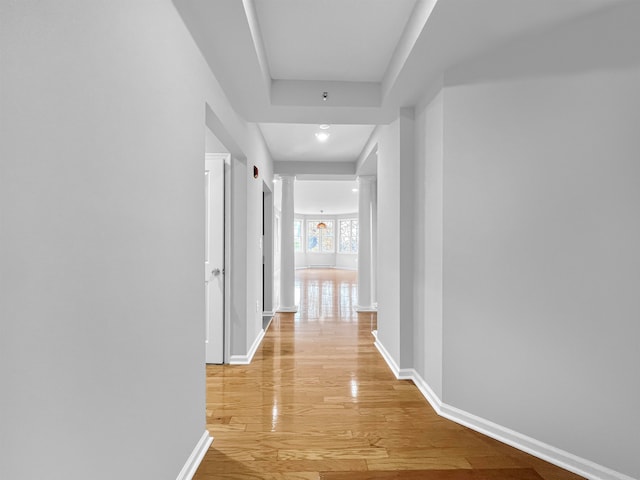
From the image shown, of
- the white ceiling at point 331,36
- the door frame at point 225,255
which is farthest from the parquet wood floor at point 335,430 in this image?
the white ceiling at point 331,36

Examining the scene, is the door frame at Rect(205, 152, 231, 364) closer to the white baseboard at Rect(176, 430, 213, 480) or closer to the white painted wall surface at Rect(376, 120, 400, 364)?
the white baseboard at Rect(176, 430, 213, 480)

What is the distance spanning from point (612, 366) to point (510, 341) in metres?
0.48

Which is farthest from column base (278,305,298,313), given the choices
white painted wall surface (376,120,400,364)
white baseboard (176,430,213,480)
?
white baseboard (176,430,213,480)

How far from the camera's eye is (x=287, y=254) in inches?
236

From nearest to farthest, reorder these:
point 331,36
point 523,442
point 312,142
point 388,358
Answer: point 523,442 < point 331,36 < point 388,358 < point 312,142

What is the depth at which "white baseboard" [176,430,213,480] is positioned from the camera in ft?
5.65

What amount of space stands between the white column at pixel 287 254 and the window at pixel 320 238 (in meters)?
9.10

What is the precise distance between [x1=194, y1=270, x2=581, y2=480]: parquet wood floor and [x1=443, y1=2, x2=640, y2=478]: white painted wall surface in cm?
28

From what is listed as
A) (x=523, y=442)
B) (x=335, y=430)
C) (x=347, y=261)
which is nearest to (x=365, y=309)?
(x=335, y=430)

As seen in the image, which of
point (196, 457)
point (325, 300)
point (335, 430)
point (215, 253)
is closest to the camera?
point (196, 457)

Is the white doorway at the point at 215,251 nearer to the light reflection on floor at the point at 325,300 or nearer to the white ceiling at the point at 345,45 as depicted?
the white ceiling at the point at 345,45

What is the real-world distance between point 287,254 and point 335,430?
3965 mm

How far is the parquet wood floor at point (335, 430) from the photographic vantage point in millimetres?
1842

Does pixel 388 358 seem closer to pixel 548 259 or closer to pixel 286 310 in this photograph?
pixel 548 259
